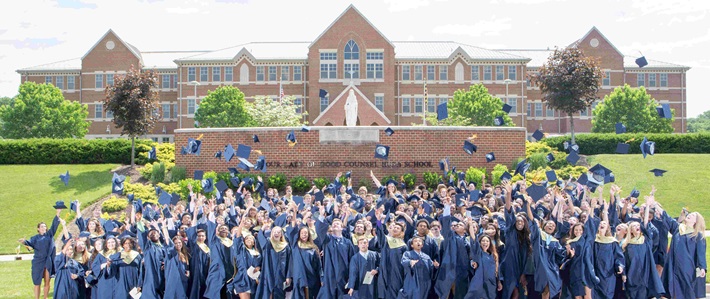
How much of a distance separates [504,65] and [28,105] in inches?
1362

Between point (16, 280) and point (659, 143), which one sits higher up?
point (659, 143)

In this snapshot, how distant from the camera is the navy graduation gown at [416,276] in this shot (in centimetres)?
974

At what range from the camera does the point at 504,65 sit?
52.9m

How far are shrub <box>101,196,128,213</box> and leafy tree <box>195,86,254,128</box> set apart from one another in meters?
24.6

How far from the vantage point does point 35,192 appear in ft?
80.9

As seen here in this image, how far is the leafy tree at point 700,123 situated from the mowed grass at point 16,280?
105998 mm

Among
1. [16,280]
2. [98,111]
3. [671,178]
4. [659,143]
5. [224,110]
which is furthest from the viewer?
[98,111]

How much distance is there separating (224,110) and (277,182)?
2471 cm

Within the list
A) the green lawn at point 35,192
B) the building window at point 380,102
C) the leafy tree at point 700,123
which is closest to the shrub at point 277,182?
the green lawn at point 35,192

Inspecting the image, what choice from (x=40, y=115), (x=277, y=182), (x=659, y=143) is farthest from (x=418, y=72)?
(x=277, y=182)

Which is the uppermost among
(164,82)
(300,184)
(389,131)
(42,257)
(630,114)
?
(164,82)

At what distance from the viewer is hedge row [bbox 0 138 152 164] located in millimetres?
29766

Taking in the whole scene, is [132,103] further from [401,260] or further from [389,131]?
[401,260]

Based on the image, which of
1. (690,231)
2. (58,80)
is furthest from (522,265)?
(58,80)
